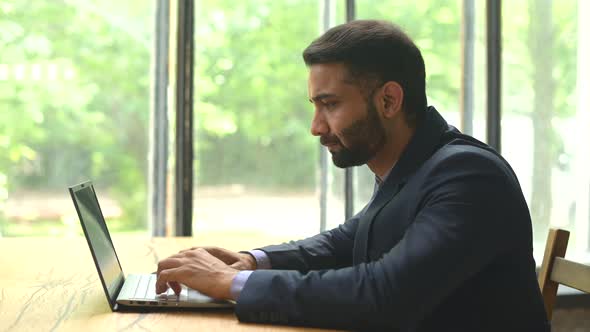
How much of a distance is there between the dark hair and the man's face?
22 millimetres

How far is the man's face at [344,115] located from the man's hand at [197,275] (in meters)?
0.38

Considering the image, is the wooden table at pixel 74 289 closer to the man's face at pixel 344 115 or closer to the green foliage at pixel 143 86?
the man's face at pixel 344 115

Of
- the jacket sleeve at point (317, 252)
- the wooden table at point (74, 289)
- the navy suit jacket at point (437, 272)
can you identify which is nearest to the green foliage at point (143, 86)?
the wooden table at point (74, 289)

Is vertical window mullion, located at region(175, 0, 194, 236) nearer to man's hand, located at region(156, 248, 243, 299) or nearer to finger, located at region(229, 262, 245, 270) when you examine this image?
finger, located at region(229, 262, 245, 270)

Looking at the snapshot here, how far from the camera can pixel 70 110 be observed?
352cm

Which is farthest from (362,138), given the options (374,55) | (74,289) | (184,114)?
(184,114)

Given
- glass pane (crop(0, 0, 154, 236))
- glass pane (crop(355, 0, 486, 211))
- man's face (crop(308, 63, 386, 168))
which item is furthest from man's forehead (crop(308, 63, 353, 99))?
glass pane (crop(355, 0, 486, 211))

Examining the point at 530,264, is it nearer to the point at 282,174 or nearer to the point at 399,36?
the point at 399,36

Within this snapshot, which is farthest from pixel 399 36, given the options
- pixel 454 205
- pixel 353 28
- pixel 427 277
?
pixel 427 277

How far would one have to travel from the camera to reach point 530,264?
144cm

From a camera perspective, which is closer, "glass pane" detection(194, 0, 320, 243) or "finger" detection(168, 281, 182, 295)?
"finger" detection(168, 281, 182, 295)

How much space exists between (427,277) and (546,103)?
298cm

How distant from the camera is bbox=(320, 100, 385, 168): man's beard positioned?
1607 millimetres

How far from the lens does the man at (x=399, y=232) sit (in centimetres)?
130
